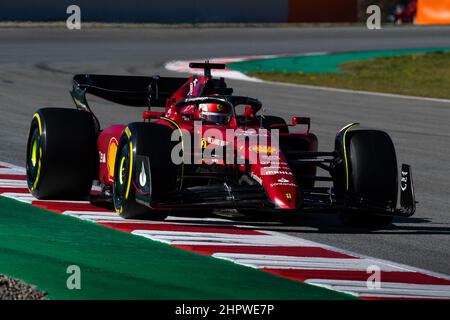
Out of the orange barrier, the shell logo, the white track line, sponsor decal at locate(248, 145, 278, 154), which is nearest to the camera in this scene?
the white track line

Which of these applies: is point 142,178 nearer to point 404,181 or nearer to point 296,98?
point 404,181

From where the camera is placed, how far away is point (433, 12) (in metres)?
51.9

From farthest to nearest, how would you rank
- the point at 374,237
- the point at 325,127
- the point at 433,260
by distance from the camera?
the point at 325,127 → the point at 374,237 → the point at 433,260

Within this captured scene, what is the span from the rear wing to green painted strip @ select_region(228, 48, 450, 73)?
1688cm

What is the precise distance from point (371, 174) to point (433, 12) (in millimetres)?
43357

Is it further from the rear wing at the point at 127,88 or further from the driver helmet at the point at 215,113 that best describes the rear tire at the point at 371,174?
the rear wing at the point at 127,88

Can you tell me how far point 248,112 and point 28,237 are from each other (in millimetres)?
2483

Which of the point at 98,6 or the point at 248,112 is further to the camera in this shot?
the point at 98,6

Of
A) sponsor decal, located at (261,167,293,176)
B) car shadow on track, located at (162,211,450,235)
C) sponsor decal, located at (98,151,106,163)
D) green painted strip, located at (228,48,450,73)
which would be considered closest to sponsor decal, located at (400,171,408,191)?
car shadow on track, located at (162,211,450,235)

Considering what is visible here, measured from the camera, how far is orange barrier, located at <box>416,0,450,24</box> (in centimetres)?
5103

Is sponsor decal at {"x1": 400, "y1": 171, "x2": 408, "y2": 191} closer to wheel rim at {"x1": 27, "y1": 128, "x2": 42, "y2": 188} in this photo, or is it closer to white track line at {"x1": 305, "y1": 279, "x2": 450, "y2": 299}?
white track line at {"x1": 305, "y1": 279, "x2": 450, "y2": 299}

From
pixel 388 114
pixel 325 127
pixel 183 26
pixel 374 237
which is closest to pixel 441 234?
pixel 374 237

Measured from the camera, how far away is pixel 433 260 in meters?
8.69

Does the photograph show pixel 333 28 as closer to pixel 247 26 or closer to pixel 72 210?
pixel 247 26
